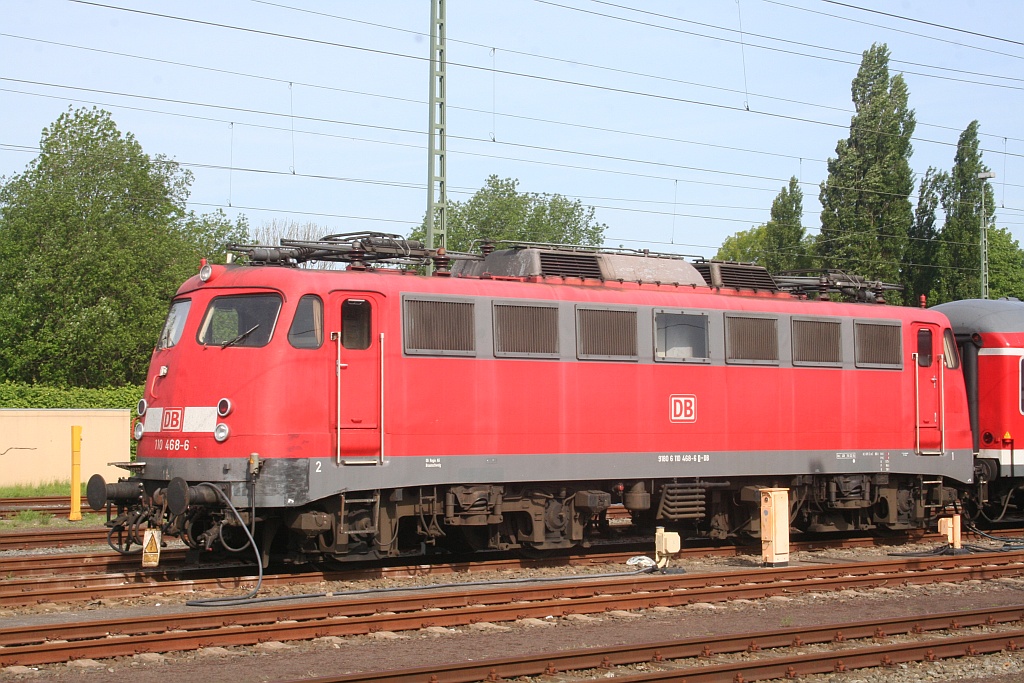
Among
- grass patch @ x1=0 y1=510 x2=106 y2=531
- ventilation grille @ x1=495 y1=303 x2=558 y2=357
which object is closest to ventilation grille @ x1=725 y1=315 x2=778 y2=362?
ventilation grille @ x1=495 y1=303 x2=558 y2=357

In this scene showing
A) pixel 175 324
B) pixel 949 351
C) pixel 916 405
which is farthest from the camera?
pixel 949 351

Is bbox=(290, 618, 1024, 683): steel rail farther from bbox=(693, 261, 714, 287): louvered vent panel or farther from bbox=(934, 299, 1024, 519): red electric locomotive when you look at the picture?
bbox=(934, 299, 1024, 519): red electric locomotive

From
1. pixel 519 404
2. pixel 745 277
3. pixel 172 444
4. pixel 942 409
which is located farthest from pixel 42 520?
pixel 942 409

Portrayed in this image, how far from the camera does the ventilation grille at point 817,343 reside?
17.9m

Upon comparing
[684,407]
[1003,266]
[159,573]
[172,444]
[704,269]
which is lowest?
[159,573]

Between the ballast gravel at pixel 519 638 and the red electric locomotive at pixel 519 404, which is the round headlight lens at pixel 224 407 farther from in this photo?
the ballast gravel at pixel 519 638

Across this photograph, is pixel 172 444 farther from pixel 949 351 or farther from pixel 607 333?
pixel 949 351

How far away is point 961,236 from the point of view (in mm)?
56281

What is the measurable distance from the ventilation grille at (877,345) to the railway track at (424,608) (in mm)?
3817

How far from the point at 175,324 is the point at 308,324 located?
76.2 inches

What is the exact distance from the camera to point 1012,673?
10203 mm

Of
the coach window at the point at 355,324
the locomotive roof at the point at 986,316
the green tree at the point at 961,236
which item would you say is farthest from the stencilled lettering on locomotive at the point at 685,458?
the green tree at the point at 961,236

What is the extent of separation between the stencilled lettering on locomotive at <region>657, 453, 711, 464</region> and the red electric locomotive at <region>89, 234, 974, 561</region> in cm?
4

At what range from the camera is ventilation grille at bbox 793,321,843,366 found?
58.6 feet
